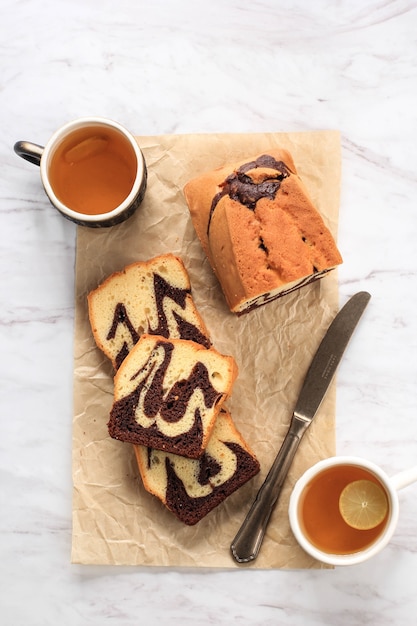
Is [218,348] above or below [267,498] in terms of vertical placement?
above

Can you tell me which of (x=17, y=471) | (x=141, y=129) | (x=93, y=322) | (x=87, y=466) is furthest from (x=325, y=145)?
(x=17, y=471)

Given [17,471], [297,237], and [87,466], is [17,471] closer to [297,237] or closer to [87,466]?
[87,466]

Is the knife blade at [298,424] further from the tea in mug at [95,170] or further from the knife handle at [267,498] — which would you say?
the tea in mug at [95,170]

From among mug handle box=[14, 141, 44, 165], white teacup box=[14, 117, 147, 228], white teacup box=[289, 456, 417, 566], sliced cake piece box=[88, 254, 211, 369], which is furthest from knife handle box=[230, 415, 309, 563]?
mug handle box=[14, 141, 44, 165]

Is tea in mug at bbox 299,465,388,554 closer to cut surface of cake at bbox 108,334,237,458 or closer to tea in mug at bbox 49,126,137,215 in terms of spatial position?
cut surface of cake at bbox 108,334,237,458

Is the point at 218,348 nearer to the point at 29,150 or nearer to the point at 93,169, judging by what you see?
the point at 93,169

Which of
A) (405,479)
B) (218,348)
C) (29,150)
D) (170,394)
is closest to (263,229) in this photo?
(218,348)
